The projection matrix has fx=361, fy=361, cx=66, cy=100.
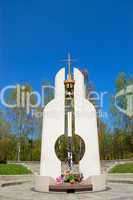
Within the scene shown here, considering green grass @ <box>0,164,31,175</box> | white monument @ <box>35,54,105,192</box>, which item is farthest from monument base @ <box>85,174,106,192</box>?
green grass @ <box>0,164,31,175</box>

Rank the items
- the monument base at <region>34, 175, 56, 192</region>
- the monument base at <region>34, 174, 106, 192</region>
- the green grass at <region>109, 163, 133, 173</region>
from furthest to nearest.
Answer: the green grass at <region>109, 163, 133, 173</region>, the monument base at <region>34, 175, 56, 192</region>, the monument base at <region>34, 174, 106, 192</region>

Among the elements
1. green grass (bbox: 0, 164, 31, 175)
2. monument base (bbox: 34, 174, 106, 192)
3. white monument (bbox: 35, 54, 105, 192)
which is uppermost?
white monument (bbox: 35, 54, 105, 192)

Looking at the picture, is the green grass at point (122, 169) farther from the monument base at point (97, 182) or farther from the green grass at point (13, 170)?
the monument base at point (97, 182)

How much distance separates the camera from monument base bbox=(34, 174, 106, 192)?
1381cm

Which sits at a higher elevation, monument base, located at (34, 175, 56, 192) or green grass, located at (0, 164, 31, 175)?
green grass, located at (0, 164, 31, 175)

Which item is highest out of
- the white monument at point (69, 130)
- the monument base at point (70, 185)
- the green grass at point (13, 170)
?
the white monument at point (69, 130)

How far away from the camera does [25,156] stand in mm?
32594

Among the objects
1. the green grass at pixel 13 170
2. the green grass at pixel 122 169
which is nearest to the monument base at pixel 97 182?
the green grass at pixel 122 169

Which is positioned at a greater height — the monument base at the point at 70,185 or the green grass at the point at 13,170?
the green grass at the point at 13,170

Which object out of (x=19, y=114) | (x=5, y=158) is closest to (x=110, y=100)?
(x=19, y=114)

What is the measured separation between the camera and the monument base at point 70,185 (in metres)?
13.8

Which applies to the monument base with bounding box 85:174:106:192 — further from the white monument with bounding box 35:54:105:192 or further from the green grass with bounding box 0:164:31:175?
the green grass with bounding box 0:164:31:175

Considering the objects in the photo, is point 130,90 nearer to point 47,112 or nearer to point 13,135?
point 13,135

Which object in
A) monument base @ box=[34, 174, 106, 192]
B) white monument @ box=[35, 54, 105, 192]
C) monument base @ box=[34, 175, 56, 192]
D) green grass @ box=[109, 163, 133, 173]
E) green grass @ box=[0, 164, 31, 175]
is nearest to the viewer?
monument base @ box=[34, 174, 106, 192]
